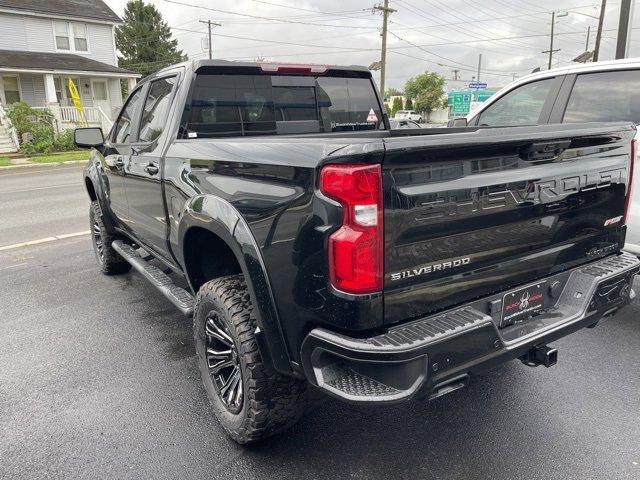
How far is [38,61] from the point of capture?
2425 centimetres

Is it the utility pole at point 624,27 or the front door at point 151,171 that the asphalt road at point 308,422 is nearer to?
the front door at point 151,171

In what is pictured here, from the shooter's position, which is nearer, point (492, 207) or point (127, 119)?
point (492, 207)

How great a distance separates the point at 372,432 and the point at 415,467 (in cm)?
34

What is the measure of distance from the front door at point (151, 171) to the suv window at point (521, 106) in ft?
10.4

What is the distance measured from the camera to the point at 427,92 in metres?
66.6

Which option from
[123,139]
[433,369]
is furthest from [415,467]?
[123,139]

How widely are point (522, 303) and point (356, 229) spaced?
3.42 ft

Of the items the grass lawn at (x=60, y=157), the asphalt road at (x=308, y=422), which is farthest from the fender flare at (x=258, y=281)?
the grass lawn at (x=60, y=157)

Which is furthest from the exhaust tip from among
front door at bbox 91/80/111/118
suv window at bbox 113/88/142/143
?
front door at bbox 91/80/111/118

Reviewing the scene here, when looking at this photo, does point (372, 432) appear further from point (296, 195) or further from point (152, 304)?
point (152, 304)

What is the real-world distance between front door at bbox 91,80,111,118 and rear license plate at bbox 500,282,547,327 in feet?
96.0

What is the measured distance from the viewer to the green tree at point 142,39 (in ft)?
170

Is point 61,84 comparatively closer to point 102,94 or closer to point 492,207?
point 102,94

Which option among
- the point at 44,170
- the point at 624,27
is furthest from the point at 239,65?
the point at 44,170
